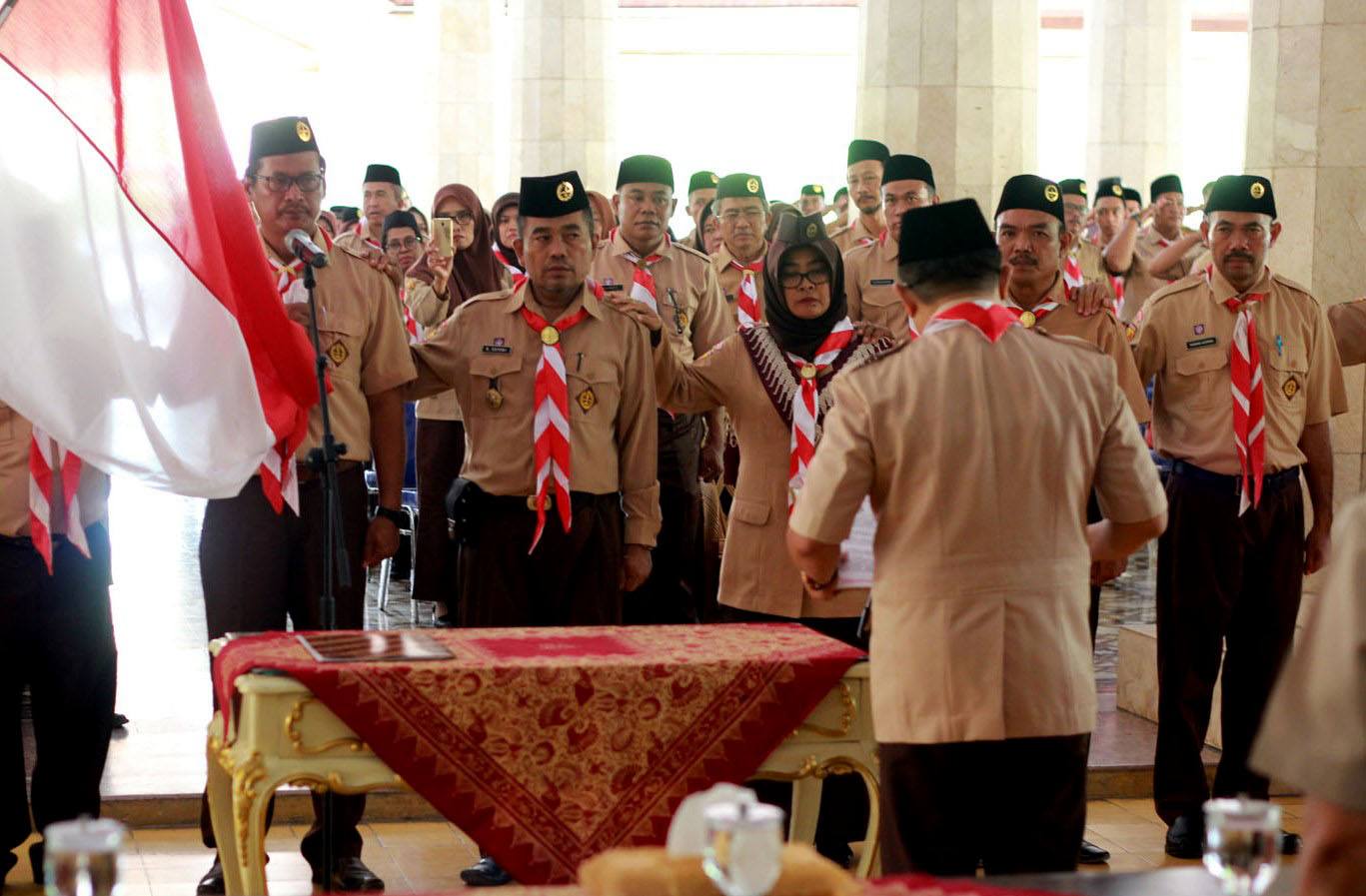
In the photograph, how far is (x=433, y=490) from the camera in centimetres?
889

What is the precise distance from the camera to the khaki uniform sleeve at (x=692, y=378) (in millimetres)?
5637

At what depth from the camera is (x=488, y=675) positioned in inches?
164

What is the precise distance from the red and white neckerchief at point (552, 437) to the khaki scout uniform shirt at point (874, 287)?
2.80m

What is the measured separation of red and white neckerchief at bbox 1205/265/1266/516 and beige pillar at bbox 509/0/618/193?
908 centimetres

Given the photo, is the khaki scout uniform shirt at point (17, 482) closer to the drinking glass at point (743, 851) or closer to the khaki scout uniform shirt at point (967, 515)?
the khaki scout uniform shirt at point (967, 515)

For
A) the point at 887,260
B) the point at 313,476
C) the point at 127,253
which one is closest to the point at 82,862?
the point at 127,253

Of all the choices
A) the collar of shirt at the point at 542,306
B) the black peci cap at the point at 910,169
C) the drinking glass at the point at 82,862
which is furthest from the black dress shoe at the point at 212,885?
the black peci cap at the point at 910,169

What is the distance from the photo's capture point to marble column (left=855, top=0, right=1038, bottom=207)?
33.2ft

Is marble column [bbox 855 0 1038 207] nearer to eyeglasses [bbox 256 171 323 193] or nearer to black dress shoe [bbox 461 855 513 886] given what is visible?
eyeglasses [bbox 256 171 323 193]

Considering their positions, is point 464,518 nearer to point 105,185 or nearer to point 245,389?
point 245,389

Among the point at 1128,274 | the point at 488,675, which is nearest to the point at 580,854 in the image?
the point at 488,675

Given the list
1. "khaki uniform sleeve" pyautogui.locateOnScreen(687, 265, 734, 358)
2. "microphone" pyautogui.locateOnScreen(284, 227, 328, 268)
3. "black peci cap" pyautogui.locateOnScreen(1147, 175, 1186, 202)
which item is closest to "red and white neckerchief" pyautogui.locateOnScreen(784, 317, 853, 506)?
"microphone" pyautogui.locateOnScreen(284, 227, 328, 268)

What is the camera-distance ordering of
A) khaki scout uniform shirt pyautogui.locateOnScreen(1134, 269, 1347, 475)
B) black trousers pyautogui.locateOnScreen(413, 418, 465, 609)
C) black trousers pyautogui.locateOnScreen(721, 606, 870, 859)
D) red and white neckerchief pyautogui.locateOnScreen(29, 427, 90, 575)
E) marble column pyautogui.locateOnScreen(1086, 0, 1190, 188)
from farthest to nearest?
marble column pyautogui.locateOnScreen(1086, 0, 1190, 188) → black trousers pyautogui.locateOnScreen(413, 418, 465, 609) → khaki scout uniform shirt pyautogui.locateOnScreen(1134, 269, 1347, 475) → black trousers pyautogui.locateOnScreen(721, 606, 870, 859) → red and white neckerchief pyautogui.locateOnScreen(29, 427, 90, 575)

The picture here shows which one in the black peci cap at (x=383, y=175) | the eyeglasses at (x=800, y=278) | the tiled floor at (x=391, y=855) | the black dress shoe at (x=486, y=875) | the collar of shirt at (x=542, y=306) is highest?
the black peci cap at (x=383, y=175)
